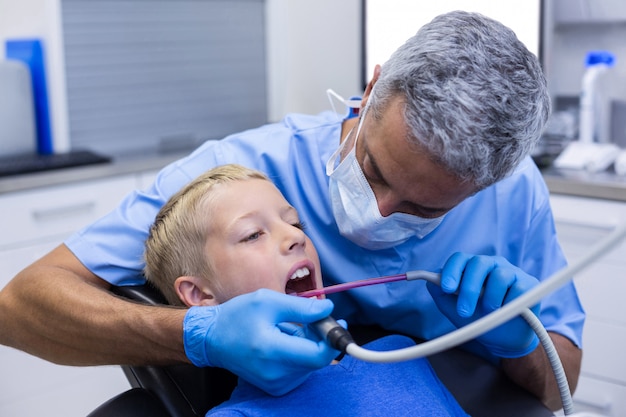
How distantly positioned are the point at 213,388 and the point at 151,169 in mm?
1455

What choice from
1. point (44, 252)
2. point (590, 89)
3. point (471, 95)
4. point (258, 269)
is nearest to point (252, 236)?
point (258, 269)

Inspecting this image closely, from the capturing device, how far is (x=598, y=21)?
8.18 ft

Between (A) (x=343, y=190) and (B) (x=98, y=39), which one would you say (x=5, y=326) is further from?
(B) (x=98, y=39)

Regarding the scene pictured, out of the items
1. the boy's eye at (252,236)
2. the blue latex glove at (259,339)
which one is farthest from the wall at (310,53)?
the blue latex glove at (259,339)

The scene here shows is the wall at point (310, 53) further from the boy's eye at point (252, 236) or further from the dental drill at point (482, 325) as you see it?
the dental drill at point (482, 325)

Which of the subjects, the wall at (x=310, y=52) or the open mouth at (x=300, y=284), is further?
the wall at (x=310, y=52)

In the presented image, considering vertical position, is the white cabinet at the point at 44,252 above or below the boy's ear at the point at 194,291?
below

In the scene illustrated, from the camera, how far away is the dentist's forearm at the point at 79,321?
3.59 ft

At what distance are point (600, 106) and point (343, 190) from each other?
153 centimetres

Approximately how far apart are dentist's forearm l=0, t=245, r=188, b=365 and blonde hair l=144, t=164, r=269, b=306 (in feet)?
0.30

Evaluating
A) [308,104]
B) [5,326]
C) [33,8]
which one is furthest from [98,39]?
[5,326]

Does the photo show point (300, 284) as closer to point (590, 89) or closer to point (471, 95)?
point (471, 95)

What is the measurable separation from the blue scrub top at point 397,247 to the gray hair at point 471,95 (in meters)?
0.29

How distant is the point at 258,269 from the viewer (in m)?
1.16
